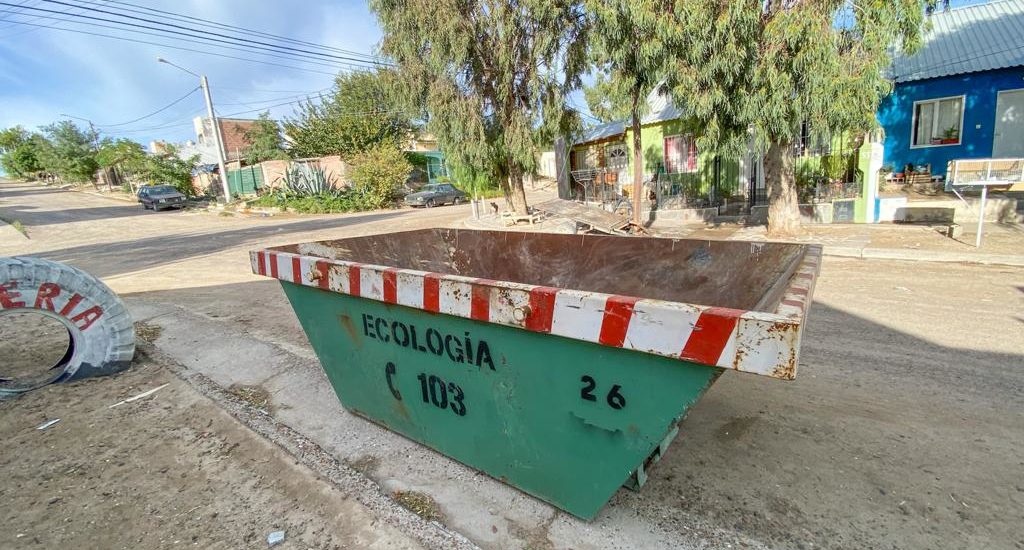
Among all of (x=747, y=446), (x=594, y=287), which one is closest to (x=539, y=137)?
(x=594, y=287)

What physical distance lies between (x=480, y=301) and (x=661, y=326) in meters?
0.74

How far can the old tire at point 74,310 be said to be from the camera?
3705 mm

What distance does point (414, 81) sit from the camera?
13344 mm

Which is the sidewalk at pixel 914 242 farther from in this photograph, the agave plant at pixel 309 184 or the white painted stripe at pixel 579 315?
the agave plant at pixel 309 184

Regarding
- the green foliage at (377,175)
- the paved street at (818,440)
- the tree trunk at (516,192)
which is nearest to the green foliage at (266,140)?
the green foliage at (377,175)

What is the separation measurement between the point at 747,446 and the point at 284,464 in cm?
268

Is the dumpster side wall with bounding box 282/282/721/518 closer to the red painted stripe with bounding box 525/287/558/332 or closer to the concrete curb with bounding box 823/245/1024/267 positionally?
the red painted stripe with bounding box 525/287/558/332

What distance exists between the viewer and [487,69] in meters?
12.9

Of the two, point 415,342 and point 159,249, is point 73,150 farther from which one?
point 415,342

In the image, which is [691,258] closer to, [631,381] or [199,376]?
[631,381]

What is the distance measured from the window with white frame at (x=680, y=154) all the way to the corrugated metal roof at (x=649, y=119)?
76cm

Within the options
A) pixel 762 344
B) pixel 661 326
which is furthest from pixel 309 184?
pixel 762 344

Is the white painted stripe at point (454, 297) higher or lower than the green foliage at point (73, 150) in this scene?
lower

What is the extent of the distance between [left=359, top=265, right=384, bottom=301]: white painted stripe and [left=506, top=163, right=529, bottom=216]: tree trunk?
12.7 metres
